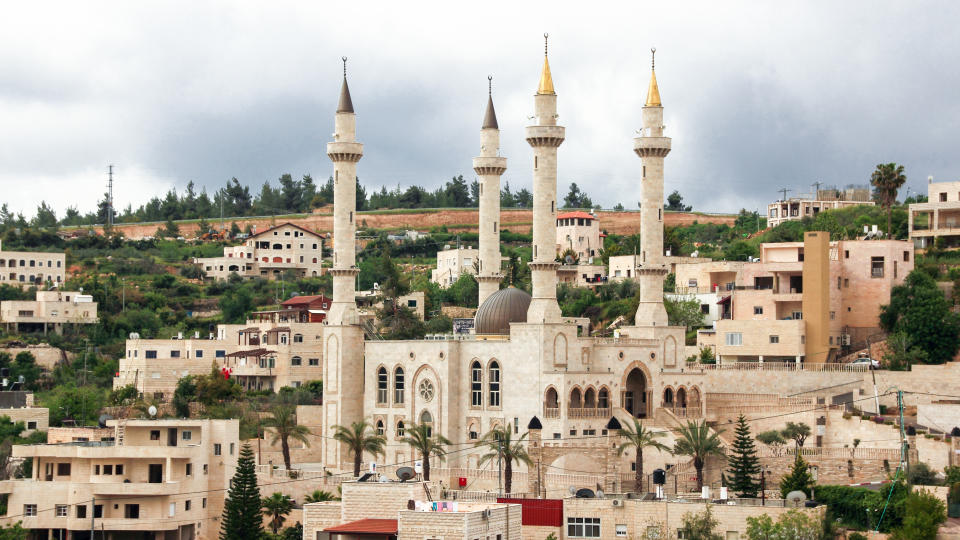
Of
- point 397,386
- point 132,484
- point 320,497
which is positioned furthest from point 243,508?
point 397,386

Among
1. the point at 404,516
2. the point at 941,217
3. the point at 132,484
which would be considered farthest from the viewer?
the point at 941,217

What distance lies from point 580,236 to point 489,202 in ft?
148

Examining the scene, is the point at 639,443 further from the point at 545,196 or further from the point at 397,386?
the point at 397,386

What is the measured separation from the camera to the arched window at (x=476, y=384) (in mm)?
71375

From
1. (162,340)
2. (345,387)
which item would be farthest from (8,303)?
(345,387)

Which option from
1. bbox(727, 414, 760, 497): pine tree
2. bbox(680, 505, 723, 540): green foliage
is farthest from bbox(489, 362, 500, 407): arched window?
bbox(680, 505, 723, 540): green foliage

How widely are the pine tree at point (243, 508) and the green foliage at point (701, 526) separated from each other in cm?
1818

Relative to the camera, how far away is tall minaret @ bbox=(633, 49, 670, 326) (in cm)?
7262

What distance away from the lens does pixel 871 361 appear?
2977 inches

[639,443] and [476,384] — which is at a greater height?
[476,384]

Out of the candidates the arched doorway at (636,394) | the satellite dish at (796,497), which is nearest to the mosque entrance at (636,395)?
the arched doorway at (636,394)

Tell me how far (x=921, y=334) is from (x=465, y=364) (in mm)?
21831

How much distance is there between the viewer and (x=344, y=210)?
250 ft

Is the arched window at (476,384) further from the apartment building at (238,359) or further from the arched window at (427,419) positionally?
the apartment building at (238,359)
